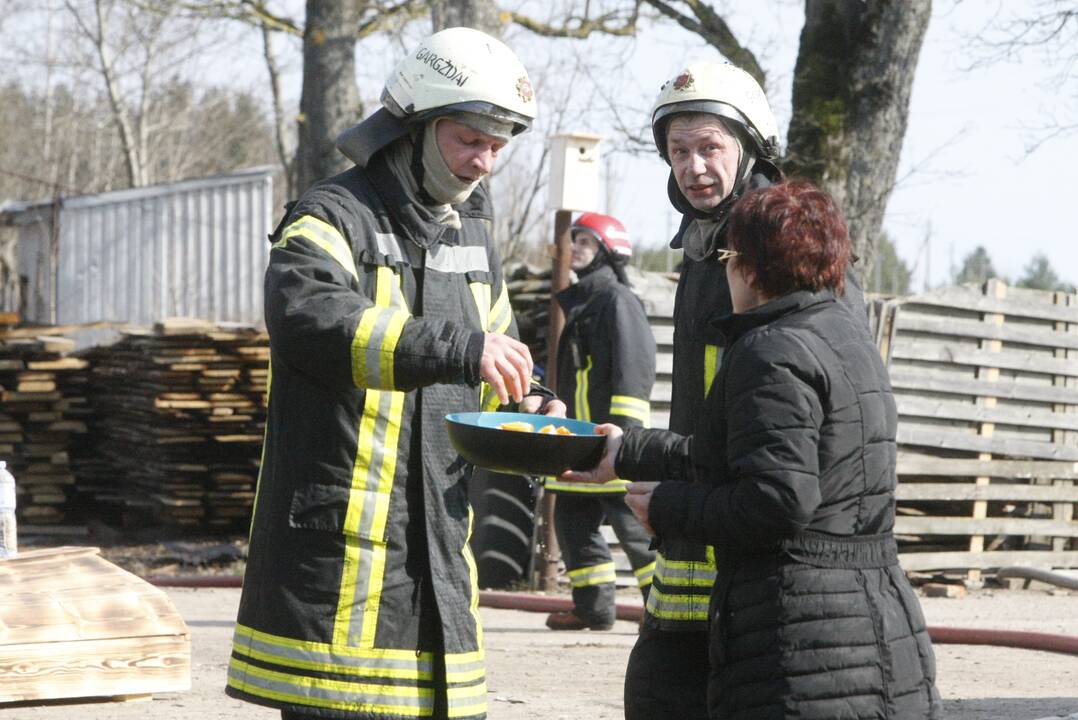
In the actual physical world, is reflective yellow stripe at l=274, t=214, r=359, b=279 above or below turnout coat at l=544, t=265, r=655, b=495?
above

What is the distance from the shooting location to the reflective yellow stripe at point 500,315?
4000mm

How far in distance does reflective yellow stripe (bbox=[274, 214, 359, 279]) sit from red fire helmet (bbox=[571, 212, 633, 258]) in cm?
564

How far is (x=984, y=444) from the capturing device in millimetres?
12383

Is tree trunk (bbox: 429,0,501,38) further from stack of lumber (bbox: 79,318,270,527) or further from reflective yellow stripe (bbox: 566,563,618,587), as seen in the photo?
reflective yellow stripe (bbox: 566,563,618,587)

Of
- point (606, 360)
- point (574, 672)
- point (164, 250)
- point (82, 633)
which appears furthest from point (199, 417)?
point (164, 250)

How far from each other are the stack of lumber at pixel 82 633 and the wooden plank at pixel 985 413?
796cm

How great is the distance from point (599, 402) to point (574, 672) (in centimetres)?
168

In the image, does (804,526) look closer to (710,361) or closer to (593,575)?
(710,361)

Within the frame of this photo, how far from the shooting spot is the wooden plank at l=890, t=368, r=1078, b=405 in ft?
40.1

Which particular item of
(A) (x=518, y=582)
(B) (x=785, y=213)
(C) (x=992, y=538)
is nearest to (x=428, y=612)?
(B) (x=785, y=213)

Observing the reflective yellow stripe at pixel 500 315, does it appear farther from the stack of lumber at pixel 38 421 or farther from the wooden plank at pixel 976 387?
the stack of lumber at pixel 38 421

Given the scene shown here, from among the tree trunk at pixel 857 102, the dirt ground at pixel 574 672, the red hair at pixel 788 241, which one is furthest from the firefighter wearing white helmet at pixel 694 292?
the tree trunk at pixel 857 102

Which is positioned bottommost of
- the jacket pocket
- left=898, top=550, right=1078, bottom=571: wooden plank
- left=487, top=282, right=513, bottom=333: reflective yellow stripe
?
left=898, top=550, right=1078, bottom=571: wooden plank

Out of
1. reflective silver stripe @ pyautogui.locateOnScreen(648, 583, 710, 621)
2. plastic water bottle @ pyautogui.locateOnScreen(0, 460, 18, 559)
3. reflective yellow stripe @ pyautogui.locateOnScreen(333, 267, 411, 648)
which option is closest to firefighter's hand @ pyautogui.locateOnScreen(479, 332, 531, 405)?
reflective yellow stripe @ pyautogui.locateOnScreen(333, 267, 411, 648)
